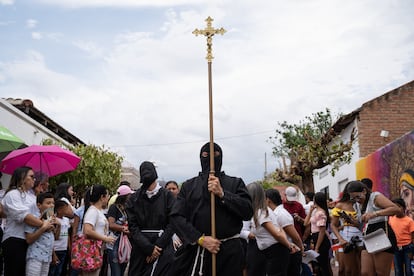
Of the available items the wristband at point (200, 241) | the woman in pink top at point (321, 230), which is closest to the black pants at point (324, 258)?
the woman in pink top at point (321, 230)

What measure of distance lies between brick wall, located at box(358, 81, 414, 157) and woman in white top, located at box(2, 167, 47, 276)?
683 inches

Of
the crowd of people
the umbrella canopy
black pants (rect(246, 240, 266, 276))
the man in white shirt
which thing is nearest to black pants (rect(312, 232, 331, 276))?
the crowd of people

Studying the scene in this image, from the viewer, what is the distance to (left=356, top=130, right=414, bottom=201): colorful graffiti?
524 inches

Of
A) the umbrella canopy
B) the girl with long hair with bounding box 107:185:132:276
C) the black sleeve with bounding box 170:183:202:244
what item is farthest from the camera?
the umbrella canopy

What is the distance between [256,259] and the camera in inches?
282

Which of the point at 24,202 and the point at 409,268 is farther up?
the point at 24,202

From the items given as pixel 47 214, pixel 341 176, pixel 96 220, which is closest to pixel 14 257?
pixel 47 214

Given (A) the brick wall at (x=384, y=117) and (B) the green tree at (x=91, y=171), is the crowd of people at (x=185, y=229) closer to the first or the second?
(B) the green tree at (x=91, y=171)

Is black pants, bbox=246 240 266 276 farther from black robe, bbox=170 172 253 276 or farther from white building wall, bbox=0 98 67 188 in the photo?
white building wall, bbox=0 98 67 188

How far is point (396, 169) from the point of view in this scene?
14172 mm

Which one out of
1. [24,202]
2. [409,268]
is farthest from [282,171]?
[24,202]

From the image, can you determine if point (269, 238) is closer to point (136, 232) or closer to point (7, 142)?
point (136, 232)

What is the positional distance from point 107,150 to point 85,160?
1806 millimetres

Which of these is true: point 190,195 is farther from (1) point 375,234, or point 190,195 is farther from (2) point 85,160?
(2) point 85,160
